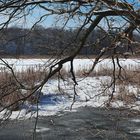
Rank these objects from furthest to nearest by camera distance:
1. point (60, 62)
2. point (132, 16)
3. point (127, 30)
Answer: point (60, 62) < point (127, 30) < point (132, 16)

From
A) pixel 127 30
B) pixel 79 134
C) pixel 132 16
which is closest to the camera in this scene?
pixel 132 16

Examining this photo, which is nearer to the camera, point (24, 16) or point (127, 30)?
point (127, 30)

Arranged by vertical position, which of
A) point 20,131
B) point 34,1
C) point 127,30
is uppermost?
point 34,1

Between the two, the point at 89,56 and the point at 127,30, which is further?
the point at 89,56

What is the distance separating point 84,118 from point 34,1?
6177mm

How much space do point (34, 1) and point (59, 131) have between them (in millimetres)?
4609

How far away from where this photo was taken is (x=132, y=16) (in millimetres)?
3635

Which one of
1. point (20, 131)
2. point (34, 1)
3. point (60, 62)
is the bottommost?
point (20, 131)

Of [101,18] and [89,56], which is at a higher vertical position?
[101,18]

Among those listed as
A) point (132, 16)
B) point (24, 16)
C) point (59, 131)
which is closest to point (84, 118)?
point (59, 131)

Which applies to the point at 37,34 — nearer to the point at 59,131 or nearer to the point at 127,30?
the point at 127,30

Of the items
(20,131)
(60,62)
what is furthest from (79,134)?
(60,62)

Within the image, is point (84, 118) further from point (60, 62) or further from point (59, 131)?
point (60, 62)

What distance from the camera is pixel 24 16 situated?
619 centimetres
